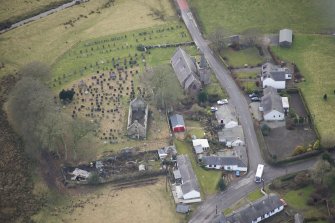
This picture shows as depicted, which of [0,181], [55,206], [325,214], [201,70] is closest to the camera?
[325,214]

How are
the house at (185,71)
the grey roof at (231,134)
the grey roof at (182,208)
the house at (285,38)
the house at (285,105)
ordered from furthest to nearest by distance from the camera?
the house at (285,38), the house at (185,71), the house at (285,105), the grey roof at (231,134), the grey roof at (182,208)

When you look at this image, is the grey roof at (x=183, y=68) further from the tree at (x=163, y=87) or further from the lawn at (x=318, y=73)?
the lawn at (x=318, y=73)

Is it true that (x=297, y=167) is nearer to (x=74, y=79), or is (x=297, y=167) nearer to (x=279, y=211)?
(x=279, y=211)

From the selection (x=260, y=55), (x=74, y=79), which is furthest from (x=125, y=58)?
(x=260, y=55)

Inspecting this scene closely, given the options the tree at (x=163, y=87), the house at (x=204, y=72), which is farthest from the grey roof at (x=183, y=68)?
the tree at (x=163, y=87)

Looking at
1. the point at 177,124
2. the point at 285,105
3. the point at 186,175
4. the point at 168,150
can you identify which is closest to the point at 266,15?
the point at 285,105
